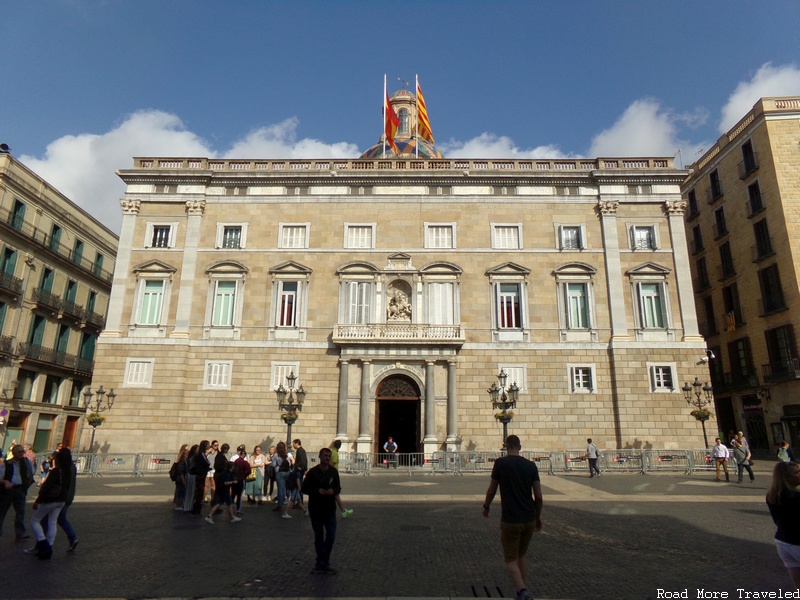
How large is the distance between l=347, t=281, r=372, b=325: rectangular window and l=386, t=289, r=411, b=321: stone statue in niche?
124cm

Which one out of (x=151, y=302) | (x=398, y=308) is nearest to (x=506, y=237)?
(x=398, y=308)

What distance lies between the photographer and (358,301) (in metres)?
28.8

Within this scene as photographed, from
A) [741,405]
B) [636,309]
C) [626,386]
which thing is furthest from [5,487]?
[741,405]

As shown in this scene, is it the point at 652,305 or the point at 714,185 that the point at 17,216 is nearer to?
the point at 652,305

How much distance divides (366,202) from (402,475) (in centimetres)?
1596

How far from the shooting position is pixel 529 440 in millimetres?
26844

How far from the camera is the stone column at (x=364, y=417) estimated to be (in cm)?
2619

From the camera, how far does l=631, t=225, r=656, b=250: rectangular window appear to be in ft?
96.9

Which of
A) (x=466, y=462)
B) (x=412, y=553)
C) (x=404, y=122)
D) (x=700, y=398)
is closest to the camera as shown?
(x=412, y=553)

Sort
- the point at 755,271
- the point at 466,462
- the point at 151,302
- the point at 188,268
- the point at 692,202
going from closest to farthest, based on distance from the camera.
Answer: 1. the point at 466,462
2. the point at 151,302
3. the point at 188,268
4. the point at 755,271
5. the point at 692,202

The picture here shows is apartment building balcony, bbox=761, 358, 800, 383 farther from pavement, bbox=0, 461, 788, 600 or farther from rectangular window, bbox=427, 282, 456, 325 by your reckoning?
rectangular window, bbox=427, 282, 456, 325

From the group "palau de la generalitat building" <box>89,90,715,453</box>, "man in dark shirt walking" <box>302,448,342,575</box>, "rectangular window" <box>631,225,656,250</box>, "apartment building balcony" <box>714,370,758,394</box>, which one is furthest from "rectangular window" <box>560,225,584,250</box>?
"man in dark shirt walking" <box>302,448,342,575</box>

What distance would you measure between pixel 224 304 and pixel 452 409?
1413 cm

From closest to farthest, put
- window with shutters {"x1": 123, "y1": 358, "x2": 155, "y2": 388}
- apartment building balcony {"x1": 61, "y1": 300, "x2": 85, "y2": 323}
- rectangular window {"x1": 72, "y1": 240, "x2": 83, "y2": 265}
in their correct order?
window with shutters {"x1": 123, "y1": 358, "x2": 155, "y2": 388} → apartment building balcony {"x1": 61, "y1": 300, "x2": 85, "y2": 323} → rectangular window {"x1": 72, "y1": 240, "x2": 83, "y2": 265}
